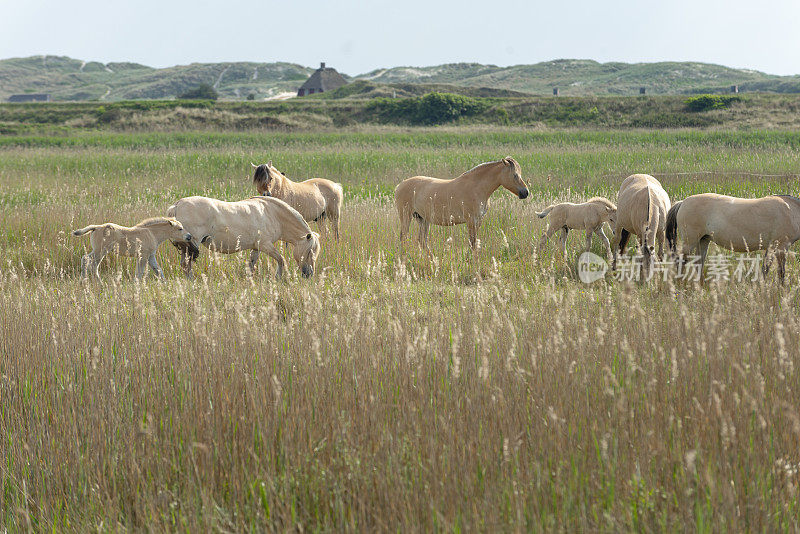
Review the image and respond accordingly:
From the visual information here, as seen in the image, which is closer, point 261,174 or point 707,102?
point 261,174

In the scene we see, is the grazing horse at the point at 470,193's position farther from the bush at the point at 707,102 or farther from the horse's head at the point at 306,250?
the bush at the point at 707,102

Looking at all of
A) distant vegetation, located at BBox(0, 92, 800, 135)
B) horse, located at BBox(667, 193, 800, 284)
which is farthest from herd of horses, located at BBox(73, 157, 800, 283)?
distant vegetation, located at BBox(0, 92, 800, 135)

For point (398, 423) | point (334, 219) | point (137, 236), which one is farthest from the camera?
point (334, 219)

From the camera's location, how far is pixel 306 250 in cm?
805

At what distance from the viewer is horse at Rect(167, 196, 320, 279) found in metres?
7.82

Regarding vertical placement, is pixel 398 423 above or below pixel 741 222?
below

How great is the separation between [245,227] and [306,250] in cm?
75

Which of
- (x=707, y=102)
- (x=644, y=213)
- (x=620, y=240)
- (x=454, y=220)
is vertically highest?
(x=707, y=102)

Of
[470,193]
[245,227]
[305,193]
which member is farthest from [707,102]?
[245,227]

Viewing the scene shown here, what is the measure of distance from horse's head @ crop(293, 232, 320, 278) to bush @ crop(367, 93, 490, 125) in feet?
145

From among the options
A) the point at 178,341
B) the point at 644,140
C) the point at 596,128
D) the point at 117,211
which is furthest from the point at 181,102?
the point at 178,341

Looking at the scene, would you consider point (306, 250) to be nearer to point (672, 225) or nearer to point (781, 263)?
point (672, 225)

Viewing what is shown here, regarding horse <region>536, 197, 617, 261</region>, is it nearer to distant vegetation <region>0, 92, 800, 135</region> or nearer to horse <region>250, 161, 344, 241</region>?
horse <region>250, 161, 344, 241</region>

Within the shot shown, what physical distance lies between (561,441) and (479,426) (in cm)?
41
